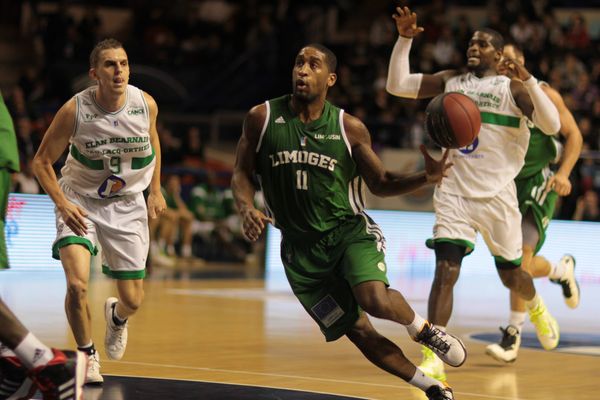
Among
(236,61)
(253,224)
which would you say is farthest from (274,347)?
(236,61)

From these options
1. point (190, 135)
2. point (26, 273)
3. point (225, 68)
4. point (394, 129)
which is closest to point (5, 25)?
point (225, 68)

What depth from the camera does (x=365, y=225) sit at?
252 inches

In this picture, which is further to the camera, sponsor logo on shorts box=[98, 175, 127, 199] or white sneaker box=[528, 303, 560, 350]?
white sneaker box=[528, 303, 560, 350]

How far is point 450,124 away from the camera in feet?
20.3

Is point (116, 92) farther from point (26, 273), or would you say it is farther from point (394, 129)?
point (394, 129)

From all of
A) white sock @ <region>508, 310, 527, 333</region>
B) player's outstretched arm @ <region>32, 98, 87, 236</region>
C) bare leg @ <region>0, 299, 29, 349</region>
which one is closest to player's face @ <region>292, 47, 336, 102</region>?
player's outstretched arm @ <region>32, 98, 87, 236</region>

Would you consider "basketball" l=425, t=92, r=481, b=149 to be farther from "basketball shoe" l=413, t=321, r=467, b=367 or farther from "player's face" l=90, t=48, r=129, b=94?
"player's face" l=90, t=48, r=129, b=94

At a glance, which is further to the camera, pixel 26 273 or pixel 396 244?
pixel 396 244

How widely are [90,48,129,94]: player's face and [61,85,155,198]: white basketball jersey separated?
0.15 metres

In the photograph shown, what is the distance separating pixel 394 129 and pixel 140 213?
13121 mm

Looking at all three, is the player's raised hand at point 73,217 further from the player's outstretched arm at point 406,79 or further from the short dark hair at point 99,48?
the player's outstretched arm at point 406,79

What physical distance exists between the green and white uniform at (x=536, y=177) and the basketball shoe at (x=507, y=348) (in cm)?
93

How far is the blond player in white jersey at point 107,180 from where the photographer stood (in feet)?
22.7

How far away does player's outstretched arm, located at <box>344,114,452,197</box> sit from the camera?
6.01 metres
